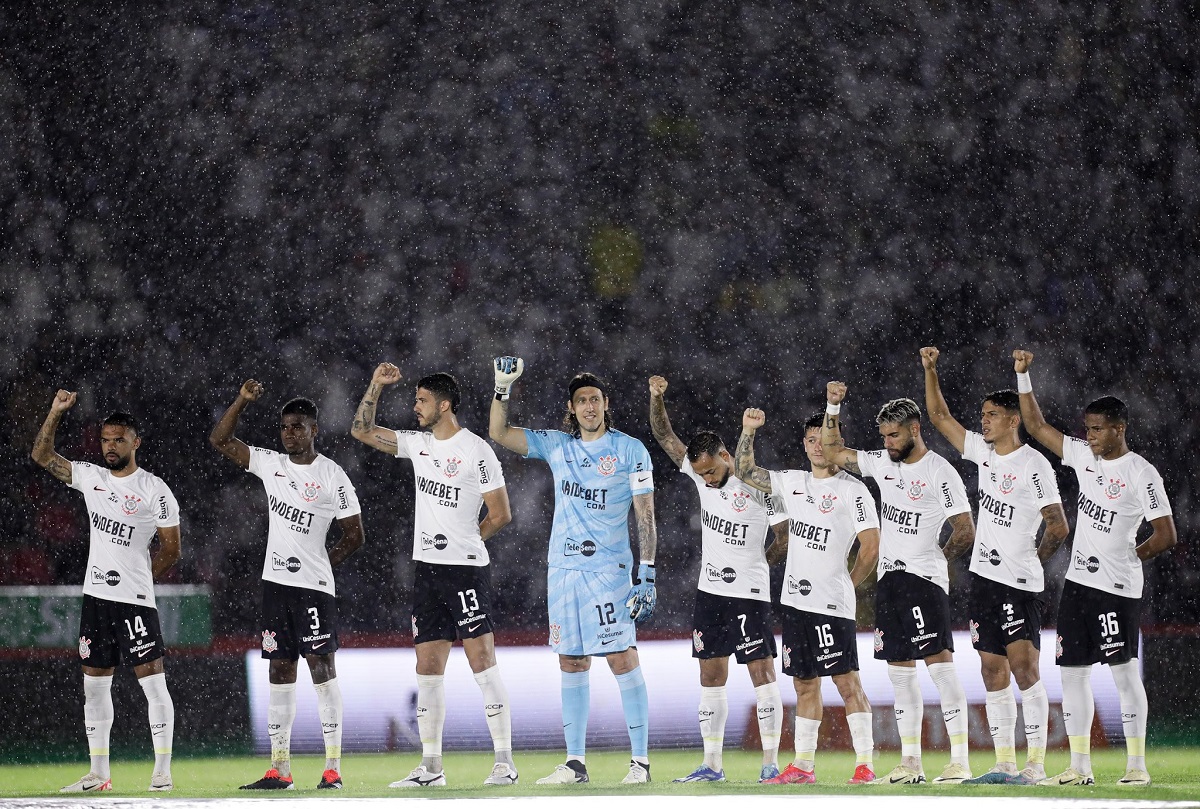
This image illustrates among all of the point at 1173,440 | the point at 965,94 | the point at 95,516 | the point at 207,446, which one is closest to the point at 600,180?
the point at 965,94

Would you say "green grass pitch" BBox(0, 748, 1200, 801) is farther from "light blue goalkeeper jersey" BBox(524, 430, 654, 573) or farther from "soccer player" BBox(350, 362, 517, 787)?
"light blue goalkeeper jersey" BBox(524, 430, 654, 573)

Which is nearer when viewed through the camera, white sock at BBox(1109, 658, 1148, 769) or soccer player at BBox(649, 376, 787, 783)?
white sock at BBox(1109, 658, 1148, 769)

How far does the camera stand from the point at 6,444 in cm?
2375

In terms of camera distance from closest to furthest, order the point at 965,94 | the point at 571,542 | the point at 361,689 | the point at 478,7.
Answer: the point at 571,542 → the point at 361,689 → the point at 965,94 → the point at 478,7

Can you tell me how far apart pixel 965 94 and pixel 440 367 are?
12.2 meters

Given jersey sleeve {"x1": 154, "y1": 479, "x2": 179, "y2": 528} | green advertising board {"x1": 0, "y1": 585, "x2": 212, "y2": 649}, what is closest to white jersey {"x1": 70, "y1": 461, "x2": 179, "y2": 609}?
jersey sleeve {"x1": 154, "y1": 479, "x2": 179, "y2": 528}

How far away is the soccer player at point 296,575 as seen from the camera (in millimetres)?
9430

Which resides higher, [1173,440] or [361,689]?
[1173,440]

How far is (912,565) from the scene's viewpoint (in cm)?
932

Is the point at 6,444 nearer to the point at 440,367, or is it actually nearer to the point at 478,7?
the point at 440,367

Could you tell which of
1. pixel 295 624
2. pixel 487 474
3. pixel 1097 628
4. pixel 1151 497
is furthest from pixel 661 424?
pixel 1151 497

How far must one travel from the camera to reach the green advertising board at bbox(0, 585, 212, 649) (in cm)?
1403

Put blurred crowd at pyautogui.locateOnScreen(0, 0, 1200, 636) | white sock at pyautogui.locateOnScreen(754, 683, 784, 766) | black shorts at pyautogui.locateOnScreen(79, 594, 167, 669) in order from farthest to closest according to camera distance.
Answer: blurred crowd at pyautogui.locateOnScreen(0, 0, 1200, 636)
black shorts at pyautogui.locateOnScreen(79, 594, 167, 669)
white sock at pyautogui.locateOnScreen(754, 683, 784, 766)

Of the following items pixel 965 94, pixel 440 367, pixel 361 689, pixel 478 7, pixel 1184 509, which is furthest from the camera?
pixel 478 7
